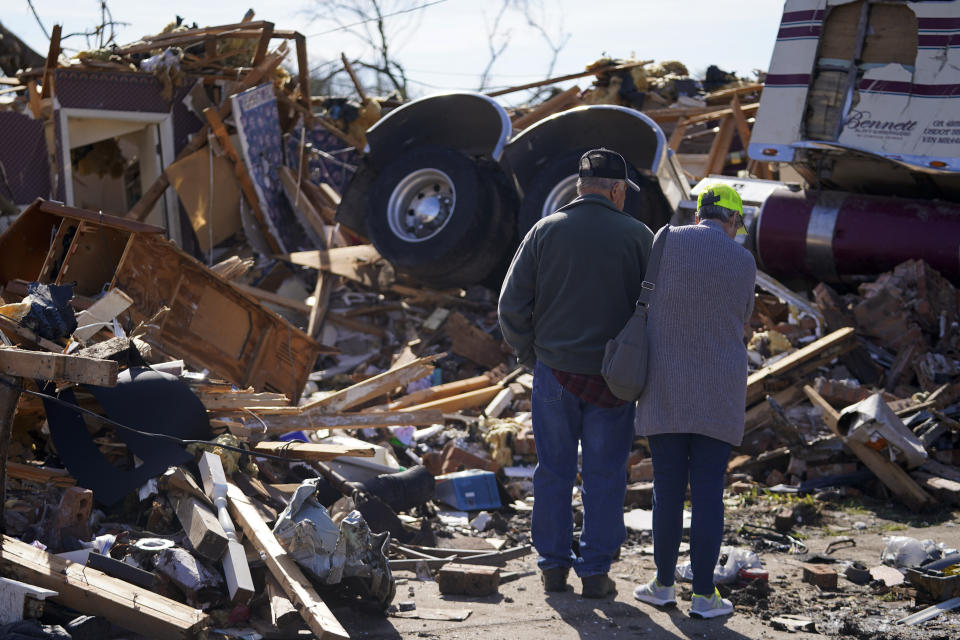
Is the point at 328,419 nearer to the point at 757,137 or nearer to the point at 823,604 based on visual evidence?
the point at 823,604

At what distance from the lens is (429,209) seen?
10.6 meters

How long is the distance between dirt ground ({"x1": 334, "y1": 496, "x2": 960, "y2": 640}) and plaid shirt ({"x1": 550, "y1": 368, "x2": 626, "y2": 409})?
35.4 inches

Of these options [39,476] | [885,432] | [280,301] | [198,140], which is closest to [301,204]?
[198,140]

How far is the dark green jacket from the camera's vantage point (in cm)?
462

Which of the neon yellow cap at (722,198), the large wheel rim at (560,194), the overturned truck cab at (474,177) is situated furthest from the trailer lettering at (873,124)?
the neon yellow cap at (722,198)

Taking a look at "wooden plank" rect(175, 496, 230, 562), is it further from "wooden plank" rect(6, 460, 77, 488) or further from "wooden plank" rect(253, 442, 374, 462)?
"wooden plank" rect(253, 442, 374, 462)

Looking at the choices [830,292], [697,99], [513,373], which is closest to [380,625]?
[513,373]

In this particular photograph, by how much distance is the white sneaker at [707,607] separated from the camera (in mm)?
4434

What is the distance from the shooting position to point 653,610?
455 centimetres

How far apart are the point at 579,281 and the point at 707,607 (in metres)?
1.52

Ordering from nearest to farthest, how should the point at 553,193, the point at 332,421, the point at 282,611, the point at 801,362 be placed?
1. the point at 282,611
2. the point at 332,421
3. the point at 801,362
4. the point at 553,193

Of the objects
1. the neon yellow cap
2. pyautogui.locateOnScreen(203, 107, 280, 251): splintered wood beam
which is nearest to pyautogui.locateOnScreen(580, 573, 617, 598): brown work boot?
the neon yellow cap

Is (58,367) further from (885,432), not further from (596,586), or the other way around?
(885,432)

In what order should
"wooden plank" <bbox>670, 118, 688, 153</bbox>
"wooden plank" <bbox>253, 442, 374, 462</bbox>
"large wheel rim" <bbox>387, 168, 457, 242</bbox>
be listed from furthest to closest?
"wooden plank" <bbox>670, 118, 688, 153</bbox>, "large wheel rim" <bbox>387, 168, 457, 242</bbox>, "wooden plank" <bbox>253, 442, 374, 462</bbox>
